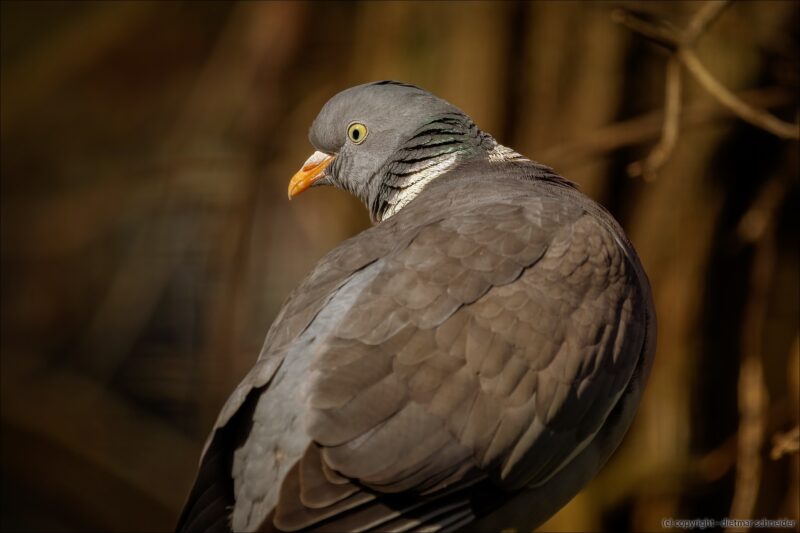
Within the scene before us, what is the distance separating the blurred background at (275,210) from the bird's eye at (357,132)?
→ 44.5 inches

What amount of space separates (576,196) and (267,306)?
5074mm

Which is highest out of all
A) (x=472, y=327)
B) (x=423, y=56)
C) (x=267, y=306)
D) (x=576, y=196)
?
(x=423, y=56)

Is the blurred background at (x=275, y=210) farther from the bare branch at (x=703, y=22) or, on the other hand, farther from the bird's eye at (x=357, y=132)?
the bird's eye at (x=357, y=132)

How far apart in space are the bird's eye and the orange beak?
158mm

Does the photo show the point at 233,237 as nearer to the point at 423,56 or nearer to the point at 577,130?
the point at 423,56

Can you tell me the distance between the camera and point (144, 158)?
8.80m

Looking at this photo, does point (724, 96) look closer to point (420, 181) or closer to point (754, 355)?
point (420, 181)

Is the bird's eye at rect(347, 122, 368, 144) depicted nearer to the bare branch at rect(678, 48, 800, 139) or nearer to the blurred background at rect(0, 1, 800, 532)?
the blurred background at rect(0, 1, 800, 532)

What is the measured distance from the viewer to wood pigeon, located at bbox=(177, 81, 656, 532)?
2.83m

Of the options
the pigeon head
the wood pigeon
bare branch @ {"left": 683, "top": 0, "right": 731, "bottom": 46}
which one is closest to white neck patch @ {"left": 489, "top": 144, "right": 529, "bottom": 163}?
the pigeon head

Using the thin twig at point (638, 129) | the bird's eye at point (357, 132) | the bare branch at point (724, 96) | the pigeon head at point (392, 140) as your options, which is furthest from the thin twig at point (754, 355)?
the bird's eye at point (357, 132)

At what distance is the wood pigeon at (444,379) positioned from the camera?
2.83 metres

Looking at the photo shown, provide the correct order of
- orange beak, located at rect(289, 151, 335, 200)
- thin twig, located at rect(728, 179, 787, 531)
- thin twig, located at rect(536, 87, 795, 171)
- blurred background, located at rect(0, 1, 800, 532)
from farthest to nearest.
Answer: blurred background, located at rect(0, 1, 800, 532) → thin twig, located at rect(536, 87, 795, 171) → thin twig, located at rect(728, 179, 787, 531) → orange beak, located at rect(289, 151, 335, 200)

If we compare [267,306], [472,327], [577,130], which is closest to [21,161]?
[267,306]
